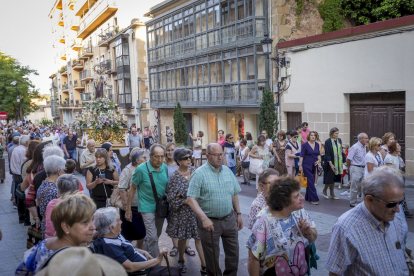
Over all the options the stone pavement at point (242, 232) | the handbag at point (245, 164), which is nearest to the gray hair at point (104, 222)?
the stone pavement at point (242, 232)

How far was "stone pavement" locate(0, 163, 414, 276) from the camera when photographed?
583 centimetres

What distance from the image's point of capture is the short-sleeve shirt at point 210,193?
4606mm

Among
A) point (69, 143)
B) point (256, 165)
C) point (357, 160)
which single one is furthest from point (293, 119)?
point (69, 143)

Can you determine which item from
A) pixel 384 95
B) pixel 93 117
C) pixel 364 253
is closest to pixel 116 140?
pixel 93 117

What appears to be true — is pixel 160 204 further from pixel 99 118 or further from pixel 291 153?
pixel 99 118

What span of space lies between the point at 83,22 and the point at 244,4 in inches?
1375

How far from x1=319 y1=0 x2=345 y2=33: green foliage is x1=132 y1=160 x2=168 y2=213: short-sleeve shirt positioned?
16.8 metres

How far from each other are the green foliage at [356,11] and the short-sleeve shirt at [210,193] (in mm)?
16572

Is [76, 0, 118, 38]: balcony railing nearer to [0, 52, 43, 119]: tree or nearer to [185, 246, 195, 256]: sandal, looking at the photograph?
[0, 52, 43, 119]: tree

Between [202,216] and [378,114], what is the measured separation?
11.7 metres

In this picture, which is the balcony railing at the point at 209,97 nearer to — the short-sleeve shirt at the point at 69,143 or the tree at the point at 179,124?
the tree at the point at 179,124

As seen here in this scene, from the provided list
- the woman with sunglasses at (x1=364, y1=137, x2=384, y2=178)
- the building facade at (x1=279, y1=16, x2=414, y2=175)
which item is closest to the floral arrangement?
the building facade at (x1=279, y1=16, x2=414, y2=175)

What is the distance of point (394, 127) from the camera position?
44.8ft

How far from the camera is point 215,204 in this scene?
4.61 m
